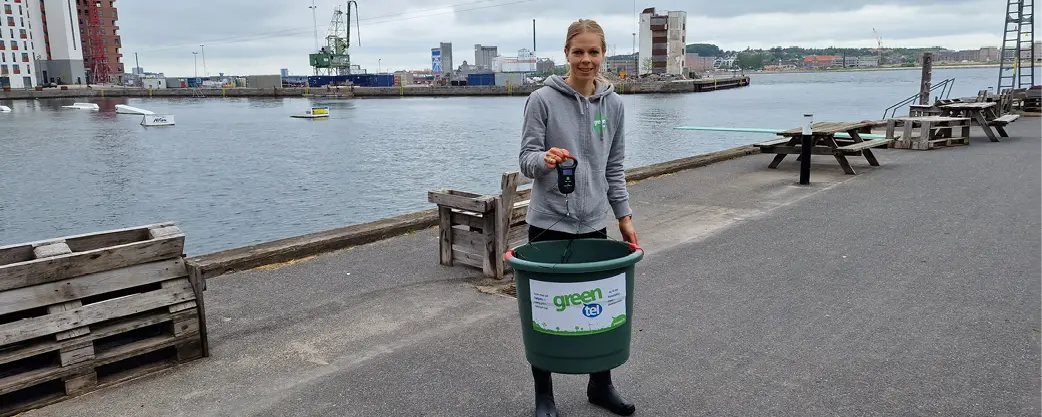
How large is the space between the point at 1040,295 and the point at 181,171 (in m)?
33.0

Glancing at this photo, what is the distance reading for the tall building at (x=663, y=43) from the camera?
145 metres

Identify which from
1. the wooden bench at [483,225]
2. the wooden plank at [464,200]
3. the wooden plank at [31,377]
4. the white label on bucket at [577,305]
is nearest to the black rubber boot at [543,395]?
the white label on bucket at [577,305]

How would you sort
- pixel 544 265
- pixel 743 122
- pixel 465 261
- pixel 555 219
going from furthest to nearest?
pixel 743 122
pixel 465 261
pixel 555 219
pixel 544 265

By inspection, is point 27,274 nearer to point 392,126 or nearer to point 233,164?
point 233,164

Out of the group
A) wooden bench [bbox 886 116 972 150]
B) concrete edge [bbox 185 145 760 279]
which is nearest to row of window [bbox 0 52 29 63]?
wooden bench [bbox 886 116 972 150]

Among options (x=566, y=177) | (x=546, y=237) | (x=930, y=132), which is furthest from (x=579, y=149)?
(x=930, y=132)

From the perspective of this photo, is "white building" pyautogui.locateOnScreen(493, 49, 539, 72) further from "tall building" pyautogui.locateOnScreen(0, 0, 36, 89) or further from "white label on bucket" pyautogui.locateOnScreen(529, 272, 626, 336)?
"white label on bucket" pyautogui.locateOnScreen(529, 272, 626, 336)

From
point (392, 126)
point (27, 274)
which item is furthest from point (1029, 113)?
point (392, 126)

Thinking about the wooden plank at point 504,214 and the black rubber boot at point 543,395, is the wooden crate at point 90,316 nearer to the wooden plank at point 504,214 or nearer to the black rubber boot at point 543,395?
the black rubber boot at point 543,395

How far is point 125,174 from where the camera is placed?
105ft

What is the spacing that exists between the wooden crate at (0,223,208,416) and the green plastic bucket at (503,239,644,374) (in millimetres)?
2169

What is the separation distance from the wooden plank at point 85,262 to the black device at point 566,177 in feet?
7.63

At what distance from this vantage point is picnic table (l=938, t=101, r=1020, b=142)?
16016 millimetres

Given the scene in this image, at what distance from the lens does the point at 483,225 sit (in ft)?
20.4
